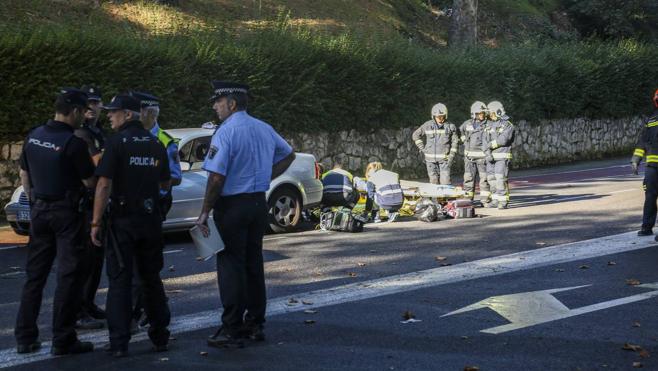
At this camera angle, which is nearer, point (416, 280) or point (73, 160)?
point (73, 160)

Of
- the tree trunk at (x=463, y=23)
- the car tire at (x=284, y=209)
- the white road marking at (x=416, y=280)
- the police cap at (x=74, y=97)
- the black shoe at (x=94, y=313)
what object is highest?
the tree trunk at (x=463, y=23)

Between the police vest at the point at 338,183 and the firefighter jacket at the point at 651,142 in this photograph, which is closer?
the firefighter jacket at the point at 651,142

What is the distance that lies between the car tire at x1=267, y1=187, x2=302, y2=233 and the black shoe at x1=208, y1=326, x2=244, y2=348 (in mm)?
7365

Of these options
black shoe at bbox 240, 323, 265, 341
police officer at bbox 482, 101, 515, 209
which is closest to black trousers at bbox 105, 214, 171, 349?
black shoe at bbox 240, 323, 265, 341

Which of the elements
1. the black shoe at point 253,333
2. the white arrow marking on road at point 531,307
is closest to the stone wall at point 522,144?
the white arrow marking on road at point 531,307

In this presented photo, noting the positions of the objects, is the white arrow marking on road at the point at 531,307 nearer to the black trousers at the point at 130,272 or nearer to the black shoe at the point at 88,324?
the black trousers at the point at 130,272

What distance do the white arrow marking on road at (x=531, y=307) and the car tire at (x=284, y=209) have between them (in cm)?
600

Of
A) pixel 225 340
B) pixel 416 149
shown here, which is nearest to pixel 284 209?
pixel 225 340

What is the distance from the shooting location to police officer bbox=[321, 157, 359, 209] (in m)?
16.3

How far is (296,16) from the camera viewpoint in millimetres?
30469

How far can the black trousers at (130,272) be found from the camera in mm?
7277

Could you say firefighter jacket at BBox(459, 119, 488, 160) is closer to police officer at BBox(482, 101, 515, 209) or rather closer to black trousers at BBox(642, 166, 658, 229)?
police officer at BBox(482, 101, 515, 209)

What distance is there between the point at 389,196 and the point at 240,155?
8754mm

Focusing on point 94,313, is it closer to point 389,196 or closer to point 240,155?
point 240,155
